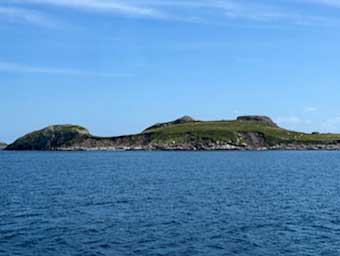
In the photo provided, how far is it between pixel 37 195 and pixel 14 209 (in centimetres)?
1331

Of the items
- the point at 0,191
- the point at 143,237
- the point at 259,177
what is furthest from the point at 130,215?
the point at 259,177

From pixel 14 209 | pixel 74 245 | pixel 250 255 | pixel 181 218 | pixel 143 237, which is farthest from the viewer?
pixel 14 209

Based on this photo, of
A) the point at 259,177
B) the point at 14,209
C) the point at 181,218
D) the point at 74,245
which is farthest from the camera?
the point at 259,177

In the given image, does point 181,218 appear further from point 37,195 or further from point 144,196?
point 37,195

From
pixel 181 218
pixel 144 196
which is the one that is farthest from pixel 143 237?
pixel 144 196

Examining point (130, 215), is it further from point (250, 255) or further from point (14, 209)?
point (250, 255)

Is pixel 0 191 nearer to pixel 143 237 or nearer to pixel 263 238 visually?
pixel 143 237

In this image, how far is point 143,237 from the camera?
4284cm

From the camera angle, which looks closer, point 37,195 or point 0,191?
point 37,195

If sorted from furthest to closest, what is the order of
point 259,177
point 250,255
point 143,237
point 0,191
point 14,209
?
point 259,177
point 0,191
point 14,209
point 143,237
point 250,255

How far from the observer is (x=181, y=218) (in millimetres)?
51844

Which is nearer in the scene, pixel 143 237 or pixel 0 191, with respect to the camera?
pixel 143 237

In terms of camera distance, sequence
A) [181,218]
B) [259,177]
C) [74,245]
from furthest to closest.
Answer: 1. [259,177]
2. [181,218]
3. [74,245]

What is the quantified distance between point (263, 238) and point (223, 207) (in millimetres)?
16707
